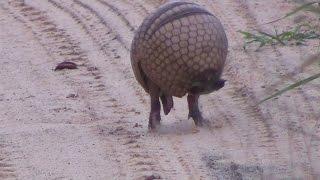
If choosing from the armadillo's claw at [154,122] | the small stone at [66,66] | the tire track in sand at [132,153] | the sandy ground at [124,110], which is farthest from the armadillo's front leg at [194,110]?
the small stone at [66,66]

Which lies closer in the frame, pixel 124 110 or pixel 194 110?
pixel 194 110

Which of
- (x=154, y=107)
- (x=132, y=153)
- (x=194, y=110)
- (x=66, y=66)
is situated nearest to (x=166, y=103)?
(x=154, y=107)

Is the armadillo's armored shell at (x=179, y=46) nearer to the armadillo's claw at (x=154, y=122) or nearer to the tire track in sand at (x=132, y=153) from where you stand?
the armadillo's claw at (x=154, y=122)

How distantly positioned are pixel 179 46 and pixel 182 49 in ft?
0.10

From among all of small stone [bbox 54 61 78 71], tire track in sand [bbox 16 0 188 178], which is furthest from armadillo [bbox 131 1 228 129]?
small stone [bbox 54 61 78 71]

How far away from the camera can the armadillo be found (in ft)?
25.1

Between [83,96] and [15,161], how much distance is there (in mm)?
2394

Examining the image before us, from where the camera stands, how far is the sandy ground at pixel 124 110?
6.79 metres

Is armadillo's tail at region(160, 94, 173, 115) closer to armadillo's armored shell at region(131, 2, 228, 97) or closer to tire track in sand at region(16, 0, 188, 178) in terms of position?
armadillo's armored shell at region(131, 2, 228, 97)

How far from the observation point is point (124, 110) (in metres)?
8.89

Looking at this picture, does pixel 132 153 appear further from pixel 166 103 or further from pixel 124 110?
pixel 124 110

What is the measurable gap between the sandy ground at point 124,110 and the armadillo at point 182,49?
0.37m

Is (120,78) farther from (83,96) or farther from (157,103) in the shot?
(157,103)

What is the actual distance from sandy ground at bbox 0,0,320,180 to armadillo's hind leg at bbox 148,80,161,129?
73 mm
